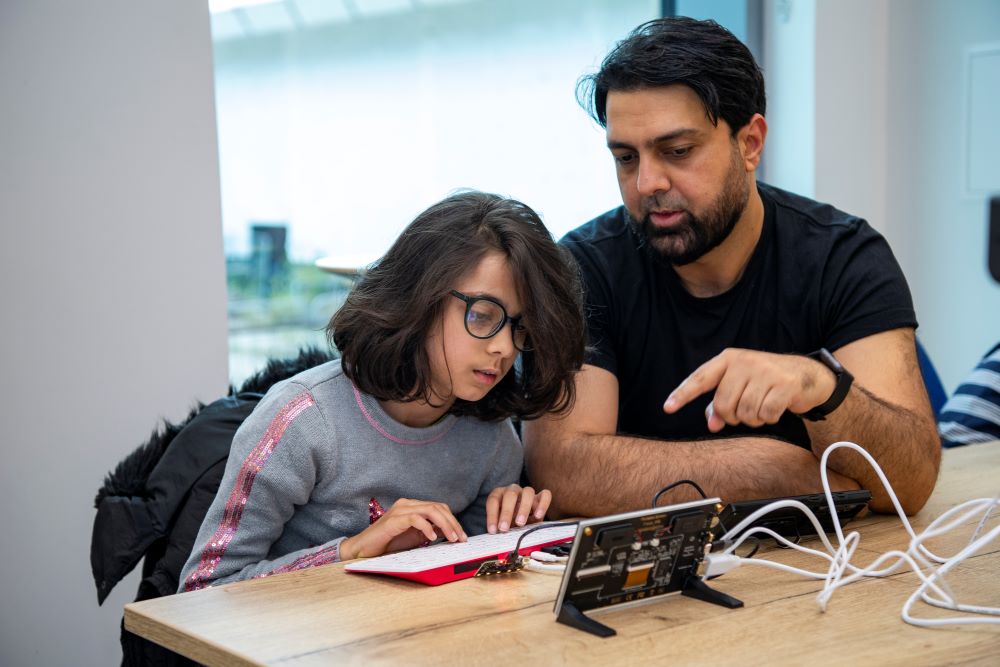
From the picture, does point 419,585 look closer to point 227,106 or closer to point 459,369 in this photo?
Result: point 459,369

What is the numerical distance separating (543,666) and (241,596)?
41 centimetres

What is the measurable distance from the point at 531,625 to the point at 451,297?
2.06ft

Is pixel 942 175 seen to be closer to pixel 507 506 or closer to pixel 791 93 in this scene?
pixel 791 93

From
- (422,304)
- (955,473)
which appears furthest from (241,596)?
(955,473)

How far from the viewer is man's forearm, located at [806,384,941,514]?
164 cm

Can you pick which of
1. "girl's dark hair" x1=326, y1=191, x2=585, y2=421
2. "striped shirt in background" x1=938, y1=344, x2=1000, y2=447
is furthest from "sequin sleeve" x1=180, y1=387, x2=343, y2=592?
"striped shirt in background" x1=938, y1=344, x2=1000, y2=447

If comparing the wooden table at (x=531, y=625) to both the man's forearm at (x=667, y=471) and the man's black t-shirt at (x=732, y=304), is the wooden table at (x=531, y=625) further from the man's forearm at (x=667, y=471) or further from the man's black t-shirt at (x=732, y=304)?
the man's black t-shirt at (x=732, y=304)

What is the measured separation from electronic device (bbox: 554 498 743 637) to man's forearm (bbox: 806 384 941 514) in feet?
1.87

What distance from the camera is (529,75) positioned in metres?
3.37

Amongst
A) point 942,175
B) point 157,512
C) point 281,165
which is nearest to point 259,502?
point 157,512

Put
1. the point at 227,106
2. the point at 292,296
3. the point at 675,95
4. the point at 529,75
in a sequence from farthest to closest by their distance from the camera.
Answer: the point at 529,75
the point at 292,296
the point at 227,106
the point at 675,95

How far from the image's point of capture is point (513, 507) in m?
1.56

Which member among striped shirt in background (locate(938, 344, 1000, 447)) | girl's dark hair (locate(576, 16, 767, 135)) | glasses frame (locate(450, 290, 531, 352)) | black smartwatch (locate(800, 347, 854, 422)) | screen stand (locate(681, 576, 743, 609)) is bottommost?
striped shirt in background (locate(938, 344, 1000, 447))

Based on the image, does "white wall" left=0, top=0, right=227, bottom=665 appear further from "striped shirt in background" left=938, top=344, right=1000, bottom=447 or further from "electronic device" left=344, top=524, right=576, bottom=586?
"striped shirt in background" left=938, top=344, right=1000, bottom=447
